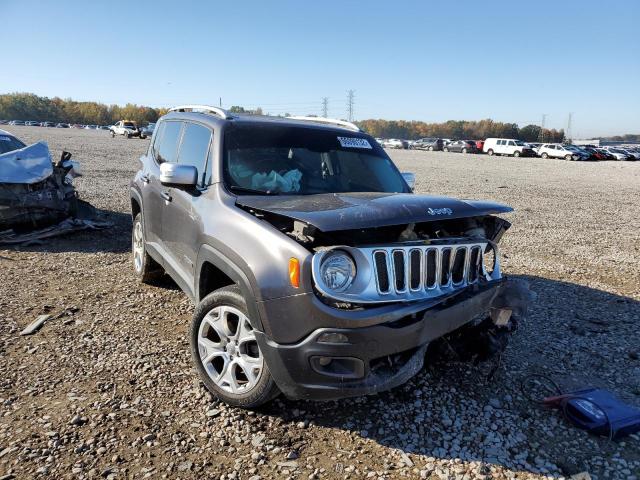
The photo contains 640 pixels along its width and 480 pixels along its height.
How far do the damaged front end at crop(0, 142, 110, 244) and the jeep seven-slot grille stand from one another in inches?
260

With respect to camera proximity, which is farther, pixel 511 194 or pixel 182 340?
pixel 511 194

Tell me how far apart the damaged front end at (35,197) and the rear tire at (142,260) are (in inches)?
104

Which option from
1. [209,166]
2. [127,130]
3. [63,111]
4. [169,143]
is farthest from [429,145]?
[63,111]

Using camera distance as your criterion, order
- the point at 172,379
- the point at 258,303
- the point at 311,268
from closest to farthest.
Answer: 1. the point at 311,268
2. the point at 258,303
3. the point at 172,379

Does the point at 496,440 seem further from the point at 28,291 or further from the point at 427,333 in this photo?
the point at 28,291

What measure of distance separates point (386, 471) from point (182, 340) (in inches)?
89.7

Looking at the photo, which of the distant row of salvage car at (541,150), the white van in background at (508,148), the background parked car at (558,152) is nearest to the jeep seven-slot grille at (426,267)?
the distant row of salvage car at (541,150)

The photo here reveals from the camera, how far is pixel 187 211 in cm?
400

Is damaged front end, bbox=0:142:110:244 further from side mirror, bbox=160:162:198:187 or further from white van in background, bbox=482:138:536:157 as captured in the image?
white van in background, bbox=482:138:536:157

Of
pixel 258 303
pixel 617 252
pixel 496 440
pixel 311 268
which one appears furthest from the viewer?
pixel 617 252

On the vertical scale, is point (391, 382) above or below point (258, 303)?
below

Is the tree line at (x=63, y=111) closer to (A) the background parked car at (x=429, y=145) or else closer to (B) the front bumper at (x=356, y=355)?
(A) the background parked car at (x=429, y=145)

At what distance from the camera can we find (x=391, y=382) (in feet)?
9.44

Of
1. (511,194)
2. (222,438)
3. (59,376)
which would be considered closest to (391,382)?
(222,438)
